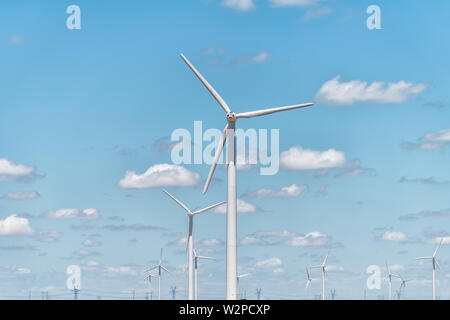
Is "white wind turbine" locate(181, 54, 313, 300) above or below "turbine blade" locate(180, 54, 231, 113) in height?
below

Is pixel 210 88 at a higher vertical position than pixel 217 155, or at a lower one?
higher

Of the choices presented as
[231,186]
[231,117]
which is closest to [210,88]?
[231,117]

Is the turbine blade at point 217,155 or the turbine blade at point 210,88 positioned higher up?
the turbine blade at point 210,88

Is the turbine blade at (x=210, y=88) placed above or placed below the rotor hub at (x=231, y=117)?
above

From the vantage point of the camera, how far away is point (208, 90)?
293 ft

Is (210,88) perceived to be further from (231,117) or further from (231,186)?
(231,186)

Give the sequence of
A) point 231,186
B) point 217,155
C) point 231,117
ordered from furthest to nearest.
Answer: point 217,155, point 231,117, point 231,186

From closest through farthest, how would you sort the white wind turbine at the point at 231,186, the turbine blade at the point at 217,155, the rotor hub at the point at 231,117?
the white wind turbine at the point at 231,186, the rotor hub at the point at 231,117, the turbine blade at the point at 217,155

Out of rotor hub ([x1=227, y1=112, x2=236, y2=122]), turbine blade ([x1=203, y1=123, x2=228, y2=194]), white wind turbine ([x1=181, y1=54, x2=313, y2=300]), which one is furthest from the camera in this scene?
turbine blade ([x1=203, y1=123, x2=228, y2=194])

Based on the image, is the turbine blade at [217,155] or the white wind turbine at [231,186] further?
the turbine blade at [217,155]

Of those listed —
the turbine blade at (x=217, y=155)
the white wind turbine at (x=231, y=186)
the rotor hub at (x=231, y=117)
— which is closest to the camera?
the white wind turbine at (x=231, y=186)

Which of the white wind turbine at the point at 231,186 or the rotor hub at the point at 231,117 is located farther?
the rotor hub at the point at 231,117

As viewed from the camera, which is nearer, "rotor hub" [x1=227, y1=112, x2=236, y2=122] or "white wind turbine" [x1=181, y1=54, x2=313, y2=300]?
"white wind turbine" [x1=181, y1=54, x2=313, y2=300]
